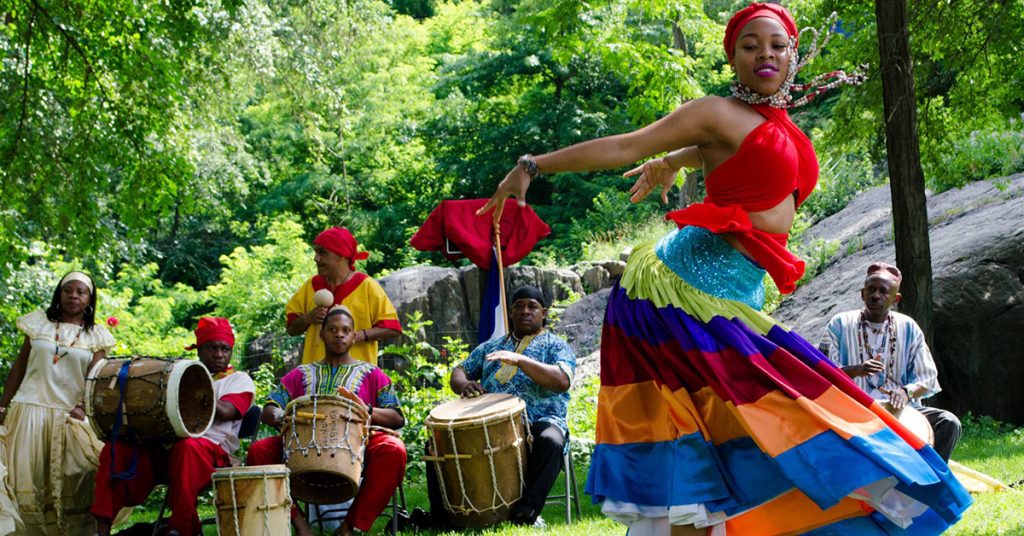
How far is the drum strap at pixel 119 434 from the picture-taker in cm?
656

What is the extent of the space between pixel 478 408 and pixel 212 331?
216cm

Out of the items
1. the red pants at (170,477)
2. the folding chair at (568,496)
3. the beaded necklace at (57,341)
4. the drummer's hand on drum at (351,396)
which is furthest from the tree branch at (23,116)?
the folding chair at (568,496)

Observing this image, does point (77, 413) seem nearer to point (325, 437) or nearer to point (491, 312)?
point (325, 437)

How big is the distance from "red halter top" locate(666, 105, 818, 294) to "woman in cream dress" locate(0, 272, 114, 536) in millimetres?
5120

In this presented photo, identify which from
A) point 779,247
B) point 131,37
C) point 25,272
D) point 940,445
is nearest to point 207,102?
point 25,272

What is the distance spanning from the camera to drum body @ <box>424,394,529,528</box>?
663cm

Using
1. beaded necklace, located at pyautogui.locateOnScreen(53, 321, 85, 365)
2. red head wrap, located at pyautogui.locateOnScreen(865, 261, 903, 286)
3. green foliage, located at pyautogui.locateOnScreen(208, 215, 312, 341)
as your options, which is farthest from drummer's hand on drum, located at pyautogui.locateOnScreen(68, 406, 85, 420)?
green foliage, located at pyautogui.locateOnScreen(208, 215, 312, 341)

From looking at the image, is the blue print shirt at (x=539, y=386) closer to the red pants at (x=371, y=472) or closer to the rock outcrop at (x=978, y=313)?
the red pants at (x=371, y=472)

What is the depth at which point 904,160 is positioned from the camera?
27.2 ft

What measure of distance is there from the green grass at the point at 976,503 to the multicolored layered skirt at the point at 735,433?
217cm

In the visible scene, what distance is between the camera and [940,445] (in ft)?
21.6

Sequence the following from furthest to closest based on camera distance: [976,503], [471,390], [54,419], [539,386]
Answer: [54,419] < [539,386] < [471,390] < [976,503]

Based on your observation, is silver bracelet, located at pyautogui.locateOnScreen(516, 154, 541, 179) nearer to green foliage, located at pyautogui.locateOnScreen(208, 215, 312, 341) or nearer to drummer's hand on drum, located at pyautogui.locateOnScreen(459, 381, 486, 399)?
drummer's hand on drum, located at pyautogui.locateOnScreen(459, 381, 486, 399)

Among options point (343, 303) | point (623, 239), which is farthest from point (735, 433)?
point (623, 239)
